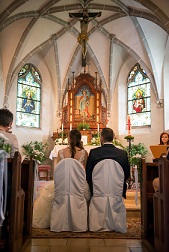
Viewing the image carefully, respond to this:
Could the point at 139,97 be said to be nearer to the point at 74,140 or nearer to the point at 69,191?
the point at 74,140

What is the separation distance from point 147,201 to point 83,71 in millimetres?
10960

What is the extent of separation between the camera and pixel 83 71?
14.3 meters

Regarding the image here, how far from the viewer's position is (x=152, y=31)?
39.1 feet

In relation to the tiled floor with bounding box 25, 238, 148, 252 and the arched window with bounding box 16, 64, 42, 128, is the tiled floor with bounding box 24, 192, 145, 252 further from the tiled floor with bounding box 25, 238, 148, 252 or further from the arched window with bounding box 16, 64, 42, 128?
the arched window with bounding box 16, 64, 42, 128

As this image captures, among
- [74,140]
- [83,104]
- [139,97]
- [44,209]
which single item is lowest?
[44,209]

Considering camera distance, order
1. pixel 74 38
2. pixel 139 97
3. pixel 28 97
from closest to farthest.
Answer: pixel 74 38 → pixel 139 97 → pixel 28 97

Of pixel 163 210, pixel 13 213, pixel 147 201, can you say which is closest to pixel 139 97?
pixel 147 201

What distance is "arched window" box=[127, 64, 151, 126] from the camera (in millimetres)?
13148

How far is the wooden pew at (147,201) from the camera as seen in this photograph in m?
3.86

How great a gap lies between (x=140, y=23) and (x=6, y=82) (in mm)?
5908

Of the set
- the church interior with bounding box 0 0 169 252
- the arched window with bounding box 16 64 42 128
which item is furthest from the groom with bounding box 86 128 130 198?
the arched window with bounding box 16 64 42 128

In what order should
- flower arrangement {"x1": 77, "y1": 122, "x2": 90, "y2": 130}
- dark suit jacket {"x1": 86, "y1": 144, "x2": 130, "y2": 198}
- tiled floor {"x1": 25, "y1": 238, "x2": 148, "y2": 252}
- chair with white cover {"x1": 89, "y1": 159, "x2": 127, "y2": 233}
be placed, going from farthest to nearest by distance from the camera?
flower arrangement {"x1": 77, "y1": 122, "x2": 90, "y2": 130} < dark suit jacket {"x1": 86, "y1": 144, "x2": 130, "y2": 198} < chair with white cover {"x1": 89, "y1": 159, "x2": 127, "y2": 233} < tiled floor {"x1": 25, "y1": 238, "x2": 148, "y2": 252}

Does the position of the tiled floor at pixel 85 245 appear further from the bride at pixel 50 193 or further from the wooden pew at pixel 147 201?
the bride at pixel 50 193

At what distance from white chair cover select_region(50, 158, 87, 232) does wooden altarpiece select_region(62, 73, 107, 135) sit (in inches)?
345
